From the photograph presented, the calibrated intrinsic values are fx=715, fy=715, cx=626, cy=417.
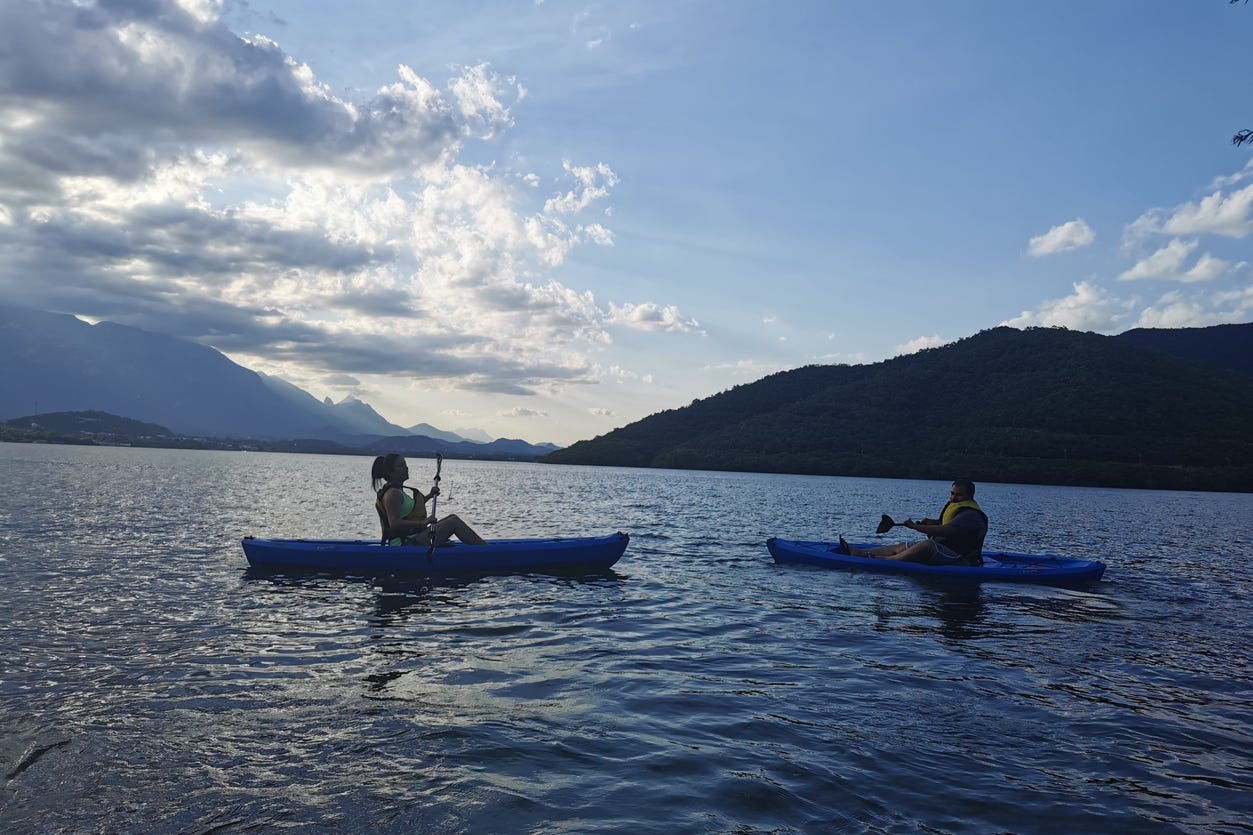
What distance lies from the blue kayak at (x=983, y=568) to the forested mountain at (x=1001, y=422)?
106 metres

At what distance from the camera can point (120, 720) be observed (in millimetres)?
7570

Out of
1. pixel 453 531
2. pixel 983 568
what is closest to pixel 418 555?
pixel 453 531

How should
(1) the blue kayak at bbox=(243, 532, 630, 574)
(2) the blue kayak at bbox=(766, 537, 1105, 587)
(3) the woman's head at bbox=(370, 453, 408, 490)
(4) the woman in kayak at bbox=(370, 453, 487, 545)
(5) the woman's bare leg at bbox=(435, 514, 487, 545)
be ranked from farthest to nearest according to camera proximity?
(2) the blue kayak at bbox=(766, 537, 1105, 587), (5) the woman's bare leg at bbox=(435, 514, 487, 545), (1) the blue kayak at bbox=(243, 532, 630, 574), (4) the woman in kayak at bbox=(370, 453, 487, 545), (3) the woman's head at bbox=(370, 453, 408, 490)

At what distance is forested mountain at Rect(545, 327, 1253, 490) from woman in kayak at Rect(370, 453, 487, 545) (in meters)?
116

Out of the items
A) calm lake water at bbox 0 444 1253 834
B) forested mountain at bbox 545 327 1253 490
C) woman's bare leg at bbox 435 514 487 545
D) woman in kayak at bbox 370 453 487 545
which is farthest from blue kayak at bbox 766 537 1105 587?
forested mountain at bbox 545 327 1253 490

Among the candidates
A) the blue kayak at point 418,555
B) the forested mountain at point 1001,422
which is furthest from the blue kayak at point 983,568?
the forested mountain at point 1001,422

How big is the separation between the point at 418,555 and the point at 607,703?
10.2 m

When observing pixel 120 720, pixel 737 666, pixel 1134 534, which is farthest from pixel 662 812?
pixel 1134 534

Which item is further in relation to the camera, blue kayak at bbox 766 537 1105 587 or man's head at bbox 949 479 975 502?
blue kayak at bbox 766 537 1105 587

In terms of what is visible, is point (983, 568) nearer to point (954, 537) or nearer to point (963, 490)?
point (954, 537)

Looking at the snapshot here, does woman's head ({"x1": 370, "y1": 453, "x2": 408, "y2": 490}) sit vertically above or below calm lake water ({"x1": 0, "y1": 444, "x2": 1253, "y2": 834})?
above

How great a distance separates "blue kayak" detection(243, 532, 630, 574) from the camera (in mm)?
17656

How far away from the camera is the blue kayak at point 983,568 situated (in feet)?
62.8

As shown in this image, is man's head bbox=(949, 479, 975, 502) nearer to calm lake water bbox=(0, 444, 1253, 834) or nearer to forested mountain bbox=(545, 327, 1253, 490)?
calm lake water bbox=(0, 444, 1253, 834)
